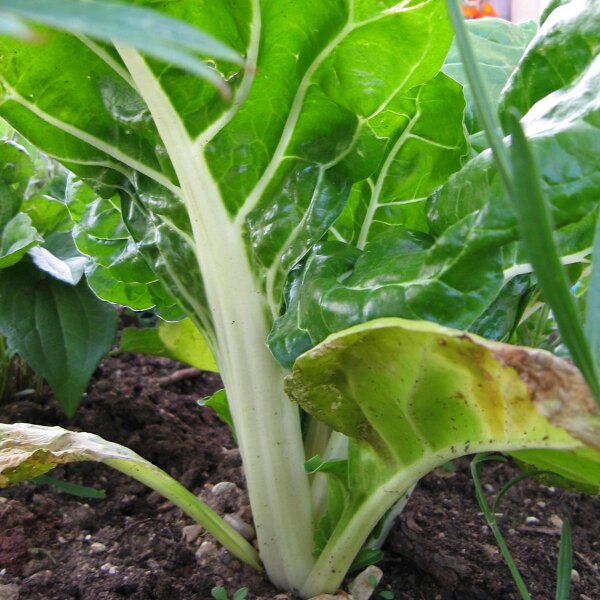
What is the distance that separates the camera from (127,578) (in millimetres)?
770

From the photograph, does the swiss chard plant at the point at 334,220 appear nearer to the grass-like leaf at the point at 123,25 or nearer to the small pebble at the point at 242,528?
the small pebble at the point at 242,528

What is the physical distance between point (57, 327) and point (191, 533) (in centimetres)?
39

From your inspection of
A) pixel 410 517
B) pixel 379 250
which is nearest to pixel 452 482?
pixel 410 517

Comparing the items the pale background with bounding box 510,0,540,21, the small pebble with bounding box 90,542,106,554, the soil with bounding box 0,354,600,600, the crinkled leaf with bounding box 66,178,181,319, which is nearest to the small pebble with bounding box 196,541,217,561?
the soil with bounding box 0,354,600,600

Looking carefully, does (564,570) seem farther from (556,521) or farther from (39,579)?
(39,579)

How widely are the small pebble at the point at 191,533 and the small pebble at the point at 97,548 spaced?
91 millimetres

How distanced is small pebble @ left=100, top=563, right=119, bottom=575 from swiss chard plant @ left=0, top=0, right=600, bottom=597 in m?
0.13

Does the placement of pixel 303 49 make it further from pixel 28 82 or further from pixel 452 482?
pixel 452 482

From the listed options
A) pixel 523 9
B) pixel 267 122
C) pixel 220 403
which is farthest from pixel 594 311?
pixel 523 9

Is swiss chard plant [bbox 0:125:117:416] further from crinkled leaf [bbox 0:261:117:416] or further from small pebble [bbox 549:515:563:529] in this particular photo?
small pebble [bbox 549:515:563:529]

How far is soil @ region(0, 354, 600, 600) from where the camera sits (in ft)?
2.54

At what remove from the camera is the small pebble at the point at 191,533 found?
843 mm

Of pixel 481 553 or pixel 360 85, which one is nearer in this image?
pixel 360 85

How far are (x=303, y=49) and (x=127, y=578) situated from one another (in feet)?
1.83
